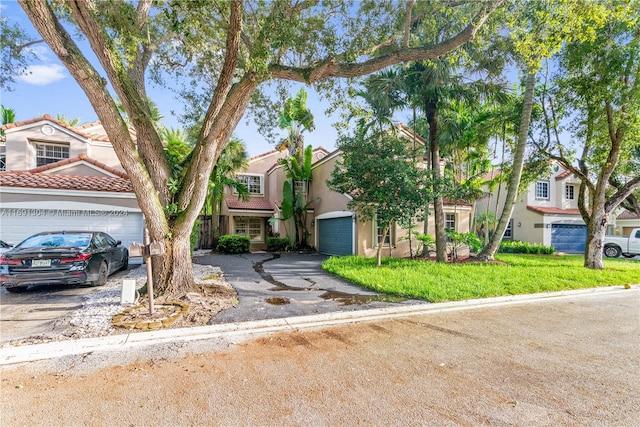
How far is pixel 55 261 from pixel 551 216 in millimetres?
27514

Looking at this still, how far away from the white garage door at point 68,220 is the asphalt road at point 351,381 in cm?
847

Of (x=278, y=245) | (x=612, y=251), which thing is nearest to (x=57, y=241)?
(x=278, y=245)

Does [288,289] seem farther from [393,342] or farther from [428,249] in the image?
[428,249]

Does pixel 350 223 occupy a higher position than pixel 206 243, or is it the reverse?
pixel 350 223

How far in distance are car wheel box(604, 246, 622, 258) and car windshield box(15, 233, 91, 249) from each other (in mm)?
27123

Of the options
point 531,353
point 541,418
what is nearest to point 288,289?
point 531,353

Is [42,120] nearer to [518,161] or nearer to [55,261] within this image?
[55,261]

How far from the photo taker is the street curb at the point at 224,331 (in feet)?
14.3

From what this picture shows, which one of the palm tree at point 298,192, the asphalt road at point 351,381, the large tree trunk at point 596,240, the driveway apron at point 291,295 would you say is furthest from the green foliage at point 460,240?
the palm tree at point 298,192

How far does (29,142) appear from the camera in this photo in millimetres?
15289

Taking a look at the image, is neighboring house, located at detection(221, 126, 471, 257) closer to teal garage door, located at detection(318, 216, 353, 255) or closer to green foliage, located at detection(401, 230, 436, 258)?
teal garage door, located at detection(318, 216, 353, 255)

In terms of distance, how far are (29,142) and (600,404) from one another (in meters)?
22.0

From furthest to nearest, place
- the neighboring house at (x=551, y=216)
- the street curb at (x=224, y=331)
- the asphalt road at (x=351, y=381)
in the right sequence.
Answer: the neighboring house at (x=551, y=216)
the street curb at (x=224, y=331)
the asphalt road at (x=351, y=381)

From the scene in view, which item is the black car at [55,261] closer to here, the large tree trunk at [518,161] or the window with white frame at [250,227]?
the window with white frame at [250,227]
